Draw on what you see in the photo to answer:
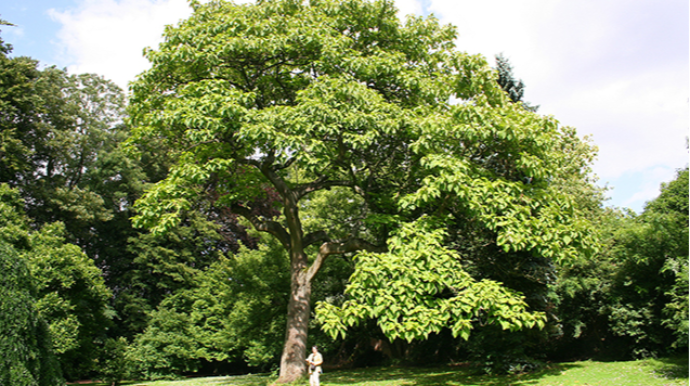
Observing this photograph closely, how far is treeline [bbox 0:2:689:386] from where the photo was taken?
35.1 ft

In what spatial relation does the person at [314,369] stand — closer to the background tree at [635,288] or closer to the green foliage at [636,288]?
the background tree at [635,288]

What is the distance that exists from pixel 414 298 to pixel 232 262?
13.3m

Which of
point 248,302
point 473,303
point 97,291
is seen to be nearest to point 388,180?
point 473,303

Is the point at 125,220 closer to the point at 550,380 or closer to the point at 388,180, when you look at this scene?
the point at 388,180

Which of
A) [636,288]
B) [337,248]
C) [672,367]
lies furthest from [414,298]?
[636,288]

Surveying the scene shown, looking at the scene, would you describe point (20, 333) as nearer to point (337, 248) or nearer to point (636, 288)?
point (337, 248)

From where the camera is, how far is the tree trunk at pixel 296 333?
38.9 feet

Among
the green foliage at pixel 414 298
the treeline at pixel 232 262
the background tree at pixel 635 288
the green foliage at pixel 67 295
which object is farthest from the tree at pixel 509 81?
the green foliage at pixel 67 295

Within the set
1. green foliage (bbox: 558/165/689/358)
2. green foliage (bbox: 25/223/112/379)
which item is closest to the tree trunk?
green foliage (bbox: 558/165/689/358)

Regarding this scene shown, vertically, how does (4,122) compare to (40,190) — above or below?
above

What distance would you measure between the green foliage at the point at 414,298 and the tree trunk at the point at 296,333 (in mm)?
4199

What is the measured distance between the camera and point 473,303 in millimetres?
7754

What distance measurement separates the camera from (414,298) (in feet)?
26.7

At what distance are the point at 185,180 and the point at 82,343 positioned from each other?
11.6 m
